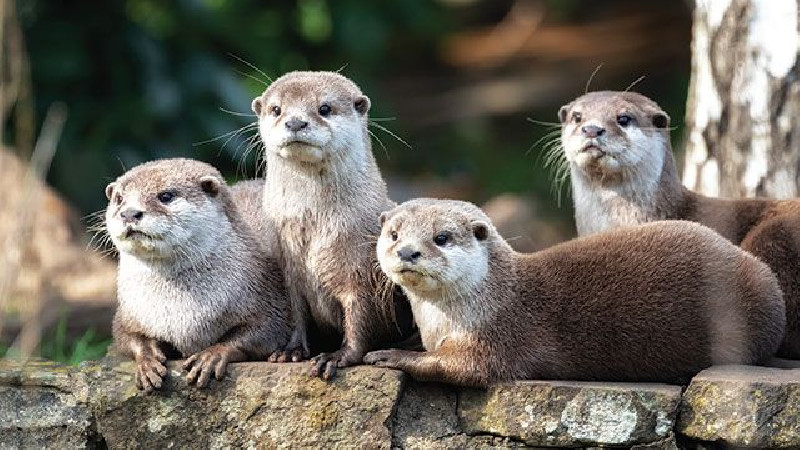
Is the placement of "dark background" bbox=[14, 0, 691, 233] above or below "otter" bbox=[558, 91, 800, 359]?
above

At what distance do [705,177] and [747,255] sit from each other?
5.05ft

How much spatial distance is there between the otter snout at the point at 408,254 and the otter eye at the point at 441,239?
130 millimetres

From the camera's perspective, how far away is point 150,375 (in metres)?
4.55

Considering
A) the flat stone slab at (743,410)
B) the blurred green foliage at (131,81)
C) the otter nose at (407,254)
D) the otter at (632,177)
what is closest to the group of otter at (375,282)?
the otter nose at (407,254)

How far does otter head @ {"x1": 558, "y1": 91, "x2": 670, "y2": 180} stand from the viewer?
5.40 m

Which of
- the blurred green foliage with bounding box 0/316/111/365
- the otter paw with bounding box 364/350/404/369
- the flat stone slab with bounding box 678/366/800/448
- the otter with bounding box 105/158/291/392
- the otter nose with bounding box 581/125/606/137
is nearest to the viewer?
the flat stone slab with bounding box 678/366/800/448

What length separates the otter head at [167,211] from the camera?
4539mm

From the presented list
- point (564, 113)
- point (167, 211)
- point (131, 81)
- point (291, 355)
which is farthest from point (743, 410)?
point (131, 81)

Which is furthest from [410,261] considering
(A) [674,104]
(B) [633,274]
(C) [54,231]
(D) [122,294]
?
(A) [674,104]

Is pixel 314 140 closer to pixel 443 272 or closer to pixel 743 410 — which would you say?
pixel 443 272

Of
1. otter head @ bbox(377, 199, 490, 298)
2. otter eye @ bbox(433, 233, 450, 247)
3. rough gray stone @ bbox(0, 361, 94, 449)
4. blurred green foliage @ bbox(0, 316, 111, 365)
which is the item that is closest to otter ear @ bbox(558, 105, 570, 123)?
otter head @ bbox(377, 199, 490, 298)

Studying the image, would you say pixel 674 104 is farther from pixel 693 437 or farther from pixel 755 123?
pixel 693 437

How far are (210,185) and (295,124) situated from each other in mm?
367

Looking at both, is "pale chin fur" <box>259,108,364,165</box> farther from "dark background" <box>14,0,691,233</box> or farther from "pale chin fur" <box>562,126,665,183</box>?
"pale chin fur" <box>562,126,665,183</box>
